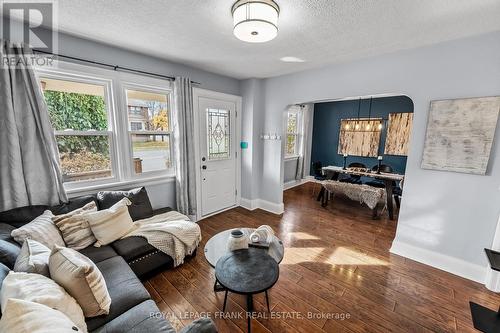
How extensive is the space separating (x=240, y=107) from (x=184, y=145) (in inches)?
57.9

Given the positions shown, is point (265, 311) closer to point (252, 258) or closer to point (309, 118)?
point (252, 258)

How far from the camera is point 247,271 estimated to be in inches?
62.1

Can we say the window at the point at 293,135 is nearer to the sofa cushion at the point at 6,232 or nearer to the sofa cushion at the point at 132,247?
the sofa cushion at the point at 132,247

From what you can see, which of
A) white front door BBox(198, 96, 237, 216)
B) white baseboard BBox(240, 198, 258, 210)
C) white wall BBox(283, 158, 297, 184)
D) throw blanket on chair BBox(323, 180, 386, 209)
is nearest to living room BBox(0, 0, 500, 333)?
white front door BBox(198, 96, 237, 216)

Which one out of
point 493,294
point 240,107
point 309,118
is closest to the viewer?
point 493,294

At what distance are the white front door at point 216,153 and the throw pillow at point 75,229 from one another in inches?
71.9

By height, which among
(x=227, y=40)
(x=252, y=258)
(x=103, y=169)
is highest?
(x=227, y=40)

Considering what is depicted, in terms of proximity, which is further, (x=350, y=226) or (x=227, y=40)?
(x=350, y=226)

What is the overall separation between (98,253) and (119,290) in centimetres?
62

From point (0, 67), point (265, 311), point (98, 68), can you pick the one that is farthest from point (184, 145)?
point (265, 311)

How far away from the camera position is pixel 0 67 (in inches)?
70.7

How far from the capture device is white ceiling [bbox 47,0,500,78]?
1599 mm

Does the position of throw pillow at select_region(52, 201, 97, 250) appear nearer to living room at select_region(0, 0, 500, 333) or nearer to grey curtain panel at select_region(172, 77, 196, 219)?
living room at select_region(0, 0, 500, 333)

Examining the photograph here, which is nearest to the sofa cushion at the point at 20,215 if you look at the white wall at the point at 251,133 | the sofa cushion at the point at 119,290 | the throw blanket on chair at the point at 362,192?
the sofa cushion at the point at 119,290
